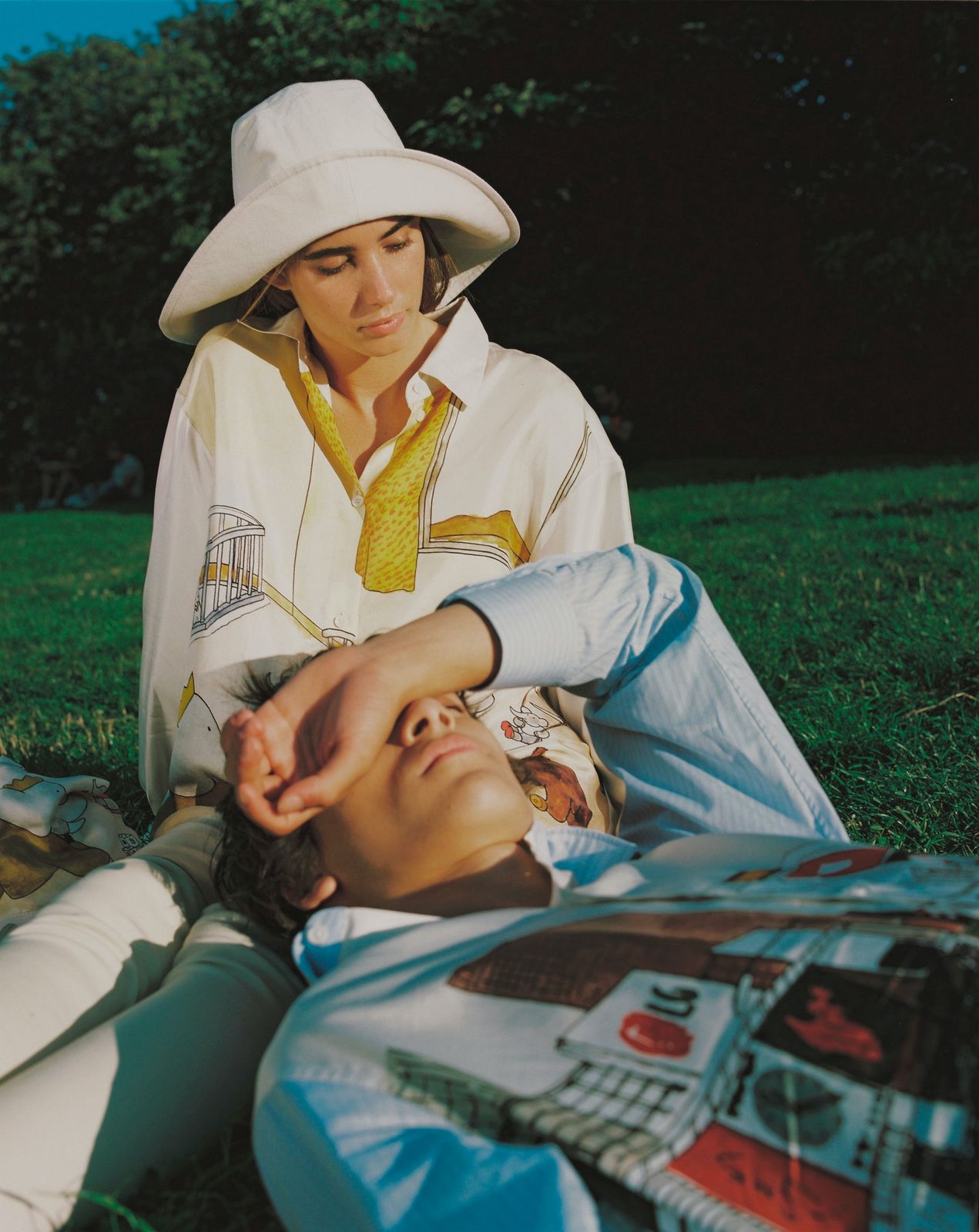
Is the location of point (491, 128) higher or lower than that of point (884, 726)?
higher

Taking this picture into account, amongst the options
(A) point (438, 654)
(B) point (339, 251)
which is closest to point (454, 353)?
(B) point (339, 251)

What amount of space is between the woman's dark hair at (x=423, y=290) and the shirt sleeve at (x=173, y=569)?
35cm

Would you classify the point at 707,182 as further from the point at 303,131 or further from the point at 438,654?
the point at 438,654

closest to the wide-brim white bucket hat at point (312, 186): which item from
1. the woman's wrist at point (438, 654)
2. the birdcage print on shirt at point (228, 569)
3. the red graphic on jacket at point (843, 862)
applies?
the birdcage print on shirt at point (228, 569)

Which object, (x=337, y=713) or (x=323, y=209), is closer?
(x=337, y=713)

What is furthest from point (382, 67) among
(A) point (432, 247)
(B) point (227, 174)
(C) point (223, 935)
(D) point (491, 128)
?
(C) point (223, 935)

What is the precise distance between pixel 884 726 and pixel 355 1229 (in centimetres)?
314

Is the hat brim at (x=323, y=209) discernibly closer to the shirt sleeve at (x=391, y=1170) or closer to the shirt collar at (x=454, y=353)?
the shirt collar at (x=454, y=353)

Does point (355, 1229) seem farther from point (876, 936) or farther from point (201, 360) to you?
point (201, 360)

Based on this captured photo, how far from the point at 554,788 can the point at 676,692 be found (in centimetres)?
54

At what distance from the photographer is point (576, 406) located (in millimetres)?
3557

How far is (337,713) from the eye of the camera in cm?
208

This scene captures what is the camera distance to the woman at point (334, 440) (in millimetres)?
3285

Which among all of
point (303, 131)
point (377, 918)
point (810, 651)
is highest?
point (303, 131)
